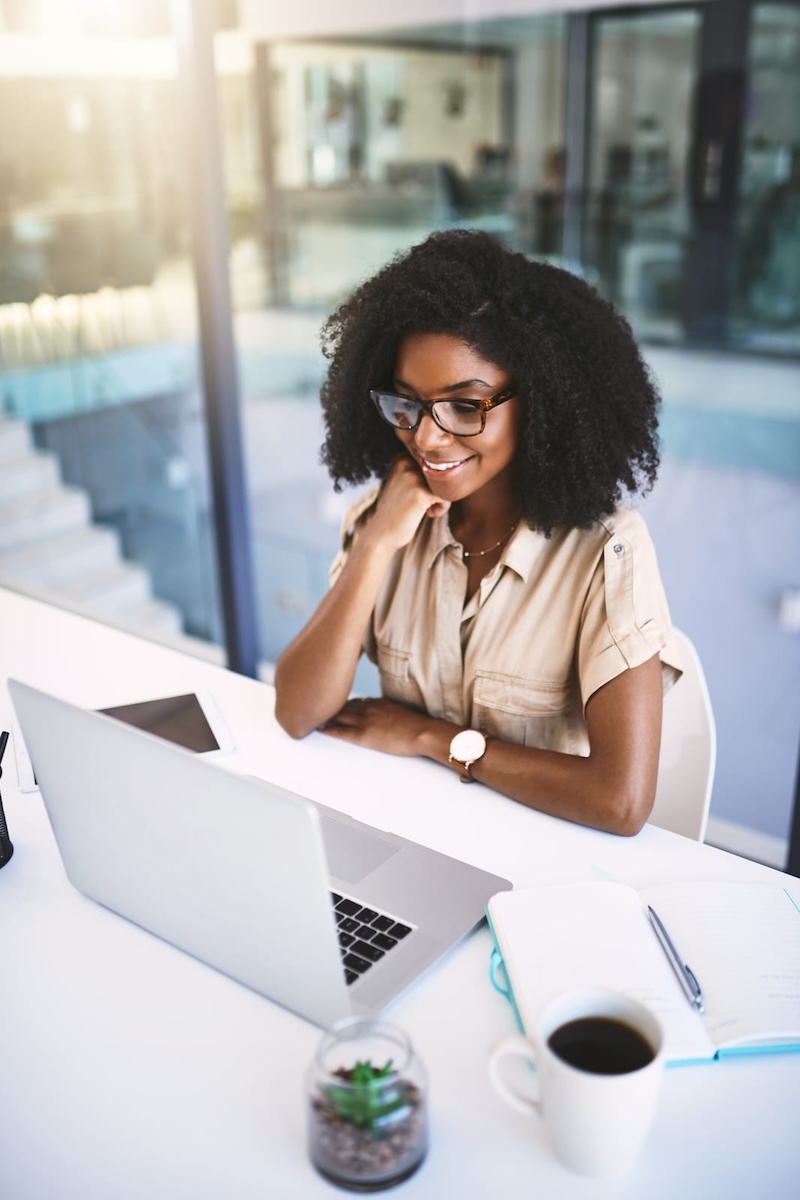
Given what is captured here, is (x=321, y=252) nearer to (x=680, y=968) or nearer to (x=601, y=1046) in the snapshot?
(x=680, y=968)

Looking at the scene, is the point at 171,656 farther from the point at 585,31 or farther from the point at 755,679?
the point at 585,31

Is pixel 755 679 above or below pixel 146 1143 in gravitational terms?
below

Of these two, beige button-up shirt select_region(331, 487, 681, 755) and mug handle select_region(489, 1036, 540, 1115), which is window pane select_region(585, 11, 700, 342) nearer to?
beige button-up shirt select_region(331, 487, 681, 755)

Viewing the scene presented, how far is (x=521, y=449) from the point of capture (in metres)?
1.58

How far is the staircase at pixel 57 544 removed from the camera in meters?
4.32

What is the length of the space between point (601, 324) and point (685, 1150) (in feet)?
3.71

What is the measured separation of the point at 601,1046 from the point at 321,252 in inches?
198

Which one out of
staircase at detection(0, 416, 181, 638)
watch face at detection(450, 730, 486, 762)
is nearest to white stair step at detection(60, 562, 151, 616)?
staircase at detection(0, 416, 181, 638)

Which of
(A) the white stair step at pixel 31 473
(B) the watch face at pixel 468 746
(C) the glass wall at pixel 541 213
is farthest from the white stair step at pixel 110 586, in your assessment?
(B) the watch face at pixel 468 746

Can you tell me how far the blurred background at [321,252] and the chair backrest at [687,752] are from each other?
1.14 m

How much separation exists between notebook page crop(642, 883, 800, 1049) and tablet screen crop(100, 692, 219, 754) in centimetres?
70

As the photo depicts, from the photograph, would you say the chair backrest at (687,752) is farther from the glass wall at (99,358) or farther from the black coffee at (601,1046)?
the glass wall at (99,358)

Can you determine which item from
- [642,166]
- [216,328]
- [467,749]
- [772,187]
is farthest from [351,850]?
[642,166]

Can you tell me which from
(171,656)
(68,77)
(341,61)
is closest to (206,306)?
(171,656)
